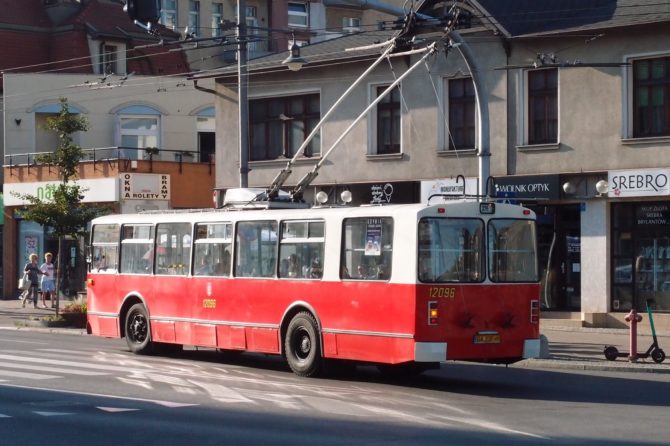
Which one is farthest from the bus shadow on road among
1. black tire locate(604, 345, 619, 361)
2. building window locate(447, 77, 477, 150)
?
building window locate(447, 77, 477, 150)

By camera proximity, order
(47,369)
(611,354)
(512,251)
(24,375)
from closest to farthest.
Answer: (512,251) → (24,375) → (47,369) → (611,354)

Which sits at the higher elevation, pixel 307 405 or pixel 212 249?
pixel 212 249

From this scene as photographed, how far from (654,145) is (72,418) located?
1944 cm

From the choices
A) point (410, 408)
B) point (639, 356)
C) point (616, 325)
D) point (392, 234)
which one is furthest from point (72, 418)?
point (616, 325)

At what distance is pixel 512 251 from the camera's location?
18.8 m

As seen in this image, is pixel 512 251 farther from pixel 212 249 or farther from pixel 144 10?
pixel 144 10

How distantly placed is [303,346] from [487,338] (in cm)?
316

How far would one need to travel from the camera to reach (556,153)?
31.6 meters

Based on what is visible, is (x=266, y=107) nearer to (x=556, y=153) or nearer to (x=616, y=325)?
(x=556, y=153)

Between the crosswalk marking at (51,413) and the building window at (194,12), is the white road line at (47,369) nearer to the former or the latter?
the crosswalk marking at (51,413)

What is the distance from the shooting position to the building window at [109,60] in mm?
55719

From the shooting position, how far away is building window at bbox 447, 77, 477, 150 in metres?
33.3

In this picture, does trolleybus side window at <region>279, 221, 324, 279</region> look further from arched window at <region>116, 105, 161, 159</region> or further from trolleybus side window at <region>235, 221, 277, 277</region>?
arched window at <region>116, 105, 161, 159</region>

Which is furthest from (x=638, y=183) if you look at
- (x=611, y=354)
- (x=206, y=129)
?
(x=206, y=129)
